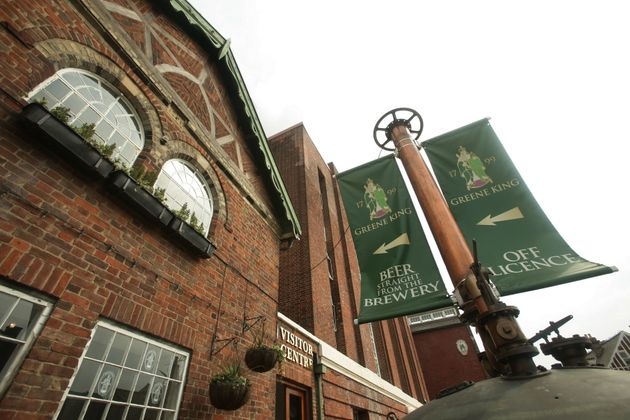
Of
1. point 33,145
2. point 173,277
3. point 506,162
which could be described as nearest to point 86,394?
point 173,277

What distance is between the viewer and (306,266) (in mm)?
10211

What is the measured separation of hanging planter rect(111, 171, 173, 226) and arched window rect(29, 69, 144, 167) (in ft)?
2.23

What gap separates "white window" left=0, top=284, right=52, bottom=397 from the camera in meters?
2.28

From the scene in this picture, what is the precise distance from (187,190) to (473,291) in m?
4.25

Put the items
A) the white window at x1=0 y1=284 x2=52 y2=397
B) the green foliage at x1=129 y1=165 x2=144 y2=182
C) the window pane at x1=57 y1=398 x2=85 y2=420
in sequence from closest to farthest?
the white window at x1=0 y1=284 x2=52 y2=397, the window pane at x1=57 y1=398 x2=85 y2=420, the green foliage at x1=129 y1=165 x2=144 y2=182

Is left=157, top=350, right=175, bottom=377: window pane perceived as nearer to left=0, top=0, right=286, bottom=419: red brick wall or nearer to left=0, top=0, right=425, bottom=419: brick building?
left=0, top=0, right=425, bottom=419: brick building

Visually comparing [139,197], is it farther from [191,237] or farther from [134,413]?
[134,413]


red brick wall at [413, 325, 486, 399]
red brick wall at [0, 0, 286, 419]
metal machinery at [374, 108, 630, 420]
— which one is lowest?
metal machinery at [374, 108, 630, 420]

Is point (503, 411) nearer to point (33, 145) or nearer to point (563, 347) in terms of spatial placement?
point (563, 347)

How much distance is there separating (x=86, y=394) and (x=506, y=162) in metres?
5.44

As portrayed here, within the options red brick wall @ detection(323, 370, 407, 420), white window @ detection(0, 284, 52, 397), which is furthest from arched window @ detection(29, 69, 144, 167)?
red brick wall @ detection(323, 370, 407, 420)

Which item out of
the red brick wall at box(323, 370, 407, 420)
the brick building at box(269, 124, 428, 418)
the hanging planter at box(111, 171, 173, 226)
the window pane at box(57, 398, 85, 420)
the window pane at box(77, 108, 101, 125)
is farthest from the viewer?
the brick building at box(269, 124, 428, 418)

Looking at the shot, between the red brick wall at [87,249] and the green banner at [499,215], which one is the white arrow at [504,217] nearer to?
the green banner at [499,215]

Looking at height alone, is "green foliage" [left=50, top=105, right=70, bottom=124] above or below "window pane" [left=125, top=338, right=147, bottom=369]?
above
